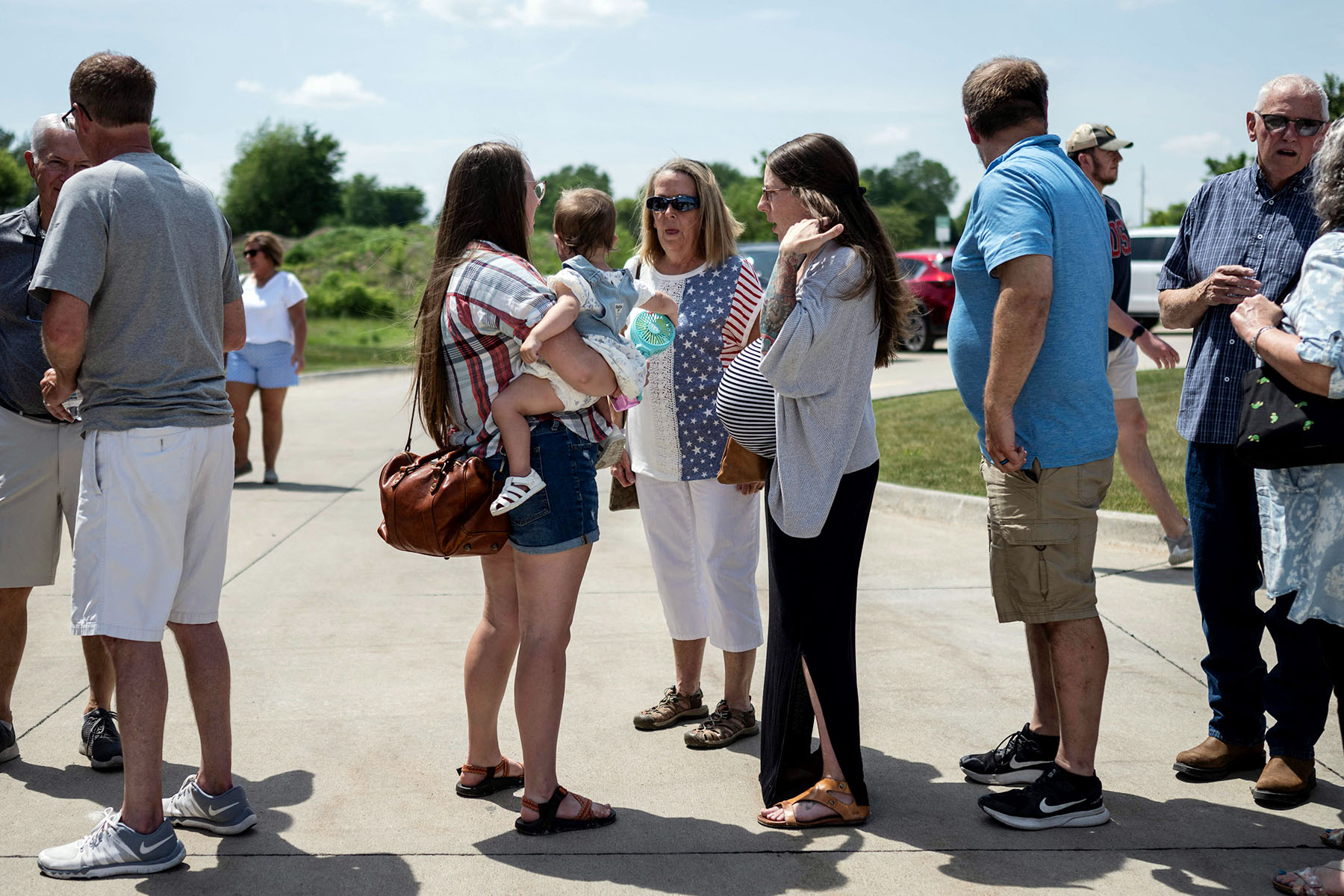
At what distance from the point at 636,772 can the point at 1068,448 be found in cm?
180

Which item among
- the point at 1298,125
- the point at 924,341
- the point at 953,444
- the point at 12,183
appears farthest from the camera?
the point at 12,183

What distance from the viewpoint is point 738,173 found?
4409 inches

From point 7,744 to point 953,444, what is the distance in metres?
7.86

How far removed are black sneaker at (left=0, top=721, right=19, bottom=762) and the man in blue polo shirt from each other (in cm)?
329

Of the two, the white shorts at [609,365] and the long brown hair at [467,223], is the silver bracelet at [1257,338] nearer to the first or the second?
the white shorts at [609,365]

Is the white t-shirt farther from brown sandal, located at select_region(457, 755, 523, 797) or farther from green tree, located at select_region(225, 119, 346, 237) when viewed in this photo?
green tree, located at select_region(225, 119, 346, 237)

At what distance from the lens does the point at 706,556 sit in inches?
173

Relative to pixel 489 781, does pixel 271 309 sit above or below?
above

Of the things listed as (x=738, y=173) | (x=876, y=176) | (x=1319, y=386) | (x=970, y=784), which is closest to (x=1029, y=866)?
(x=970, y=784)

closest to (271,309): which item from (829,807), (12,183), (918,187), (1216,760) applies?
(829,807)

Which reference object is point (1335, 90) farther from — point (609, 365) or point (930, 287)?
point (609, 365)

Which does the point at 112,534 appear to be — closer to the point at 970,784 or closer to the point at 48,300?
the point at 48,300

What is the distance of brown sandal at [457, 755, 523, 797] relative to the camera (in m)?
3.81

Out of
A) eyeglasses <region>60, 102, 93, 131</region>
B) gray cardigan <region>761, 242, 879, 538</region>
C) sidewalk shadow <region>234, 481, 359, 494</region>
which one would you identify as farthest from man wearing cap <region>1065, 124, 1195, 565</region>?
sidewalk shadow <region>234, 481, 359, 494</region>
